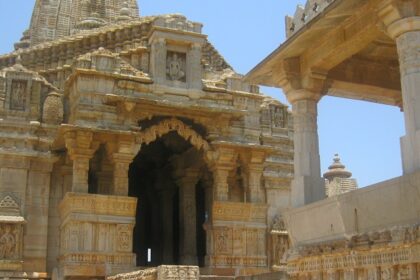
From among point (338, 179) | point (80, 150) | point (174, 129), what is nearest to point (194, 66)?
point (174, 129)

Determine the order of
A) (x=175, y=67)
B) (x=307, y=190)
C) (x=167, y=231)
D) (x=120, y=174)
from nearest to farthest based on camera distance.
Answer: (x=307, y=190)
(x=120, y=174)
(x=175, y=67)
(x=167, y=231)

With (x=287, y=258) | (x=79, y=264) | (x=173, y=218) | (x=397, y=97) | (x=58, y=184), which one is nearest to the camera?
(x=287, y=258)

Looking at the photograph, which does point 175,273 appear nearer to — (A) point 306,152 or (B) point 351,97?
(A) point 306,152

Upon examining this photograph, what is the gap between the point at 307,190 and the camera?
9.36 meters

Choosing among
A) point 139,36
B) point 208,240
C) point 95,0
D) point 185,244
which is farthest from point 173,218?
point 95,0

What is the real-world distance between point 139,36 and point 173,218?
6.53m

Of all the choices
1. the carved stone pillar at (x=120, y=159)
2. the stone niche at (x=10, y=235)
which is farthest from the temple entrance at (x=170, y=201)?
the stone niche at (x=10, y=235)

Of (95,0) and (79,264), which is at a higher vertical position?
(95,0)

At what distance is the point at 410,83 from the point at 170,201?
1555 centimetres

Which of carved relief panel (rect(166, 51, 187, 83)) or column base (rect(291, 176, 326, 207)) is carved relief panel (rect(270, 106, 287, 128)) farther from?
column base (rect(291, 176, 326, 207))

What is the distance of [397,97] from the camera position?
34.7ft

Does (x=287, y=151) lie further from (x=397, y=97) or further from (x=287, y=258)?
(x=287, y=258)

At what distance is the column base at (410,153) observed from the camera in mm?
7121

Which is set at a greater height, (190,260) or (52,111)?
(52,111)
